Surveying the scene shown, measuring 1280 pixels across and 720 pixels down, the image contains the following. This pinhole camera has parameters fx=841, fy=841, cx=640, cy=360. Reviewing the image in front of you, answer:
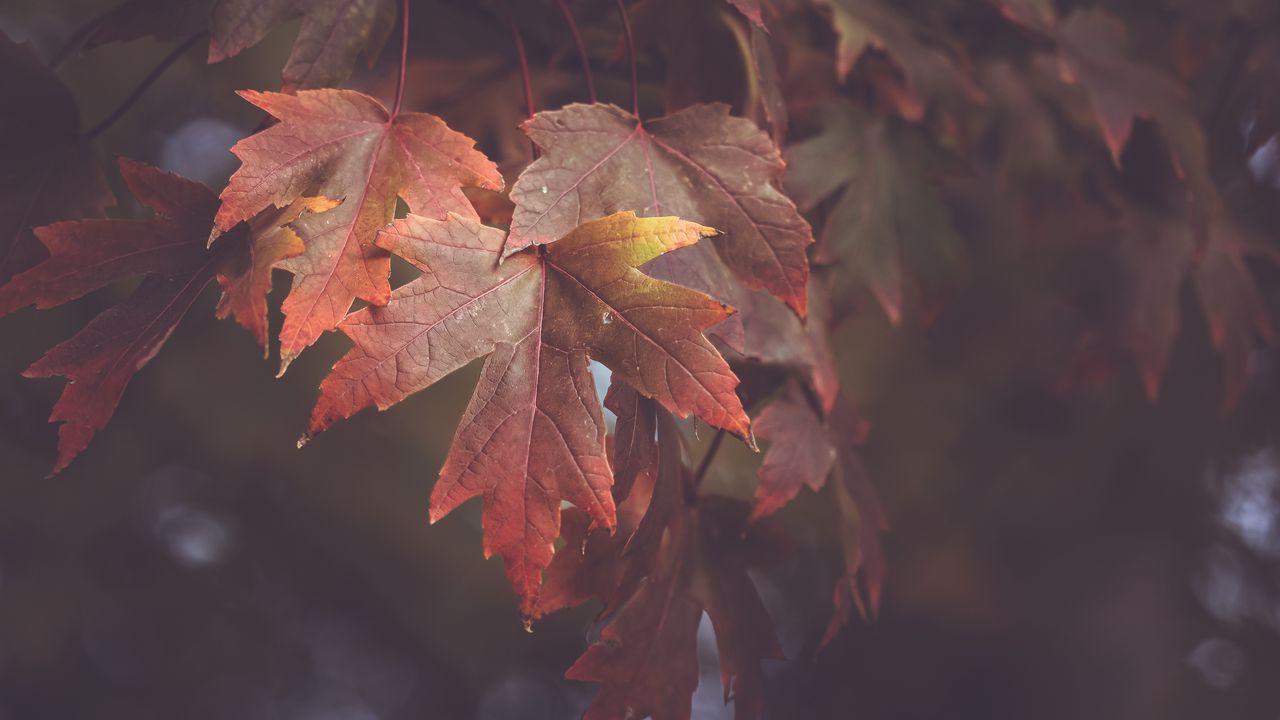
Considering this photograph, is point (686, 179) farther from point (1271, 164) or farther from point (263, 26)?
point (1271, 164)

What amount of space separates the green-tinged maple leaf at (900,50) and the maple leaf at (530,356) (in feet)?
1.49

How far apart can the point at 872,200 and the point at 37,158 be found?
2.73ft

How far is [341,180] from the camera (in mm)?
594

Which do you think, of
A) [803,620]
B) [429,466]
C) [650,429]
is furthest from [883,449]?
[650,429]

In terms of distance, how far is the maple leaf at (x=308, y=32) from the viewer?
65 centimetres

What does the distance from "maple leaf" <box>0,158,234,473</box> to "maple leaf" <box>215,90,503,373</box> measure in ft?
0.22

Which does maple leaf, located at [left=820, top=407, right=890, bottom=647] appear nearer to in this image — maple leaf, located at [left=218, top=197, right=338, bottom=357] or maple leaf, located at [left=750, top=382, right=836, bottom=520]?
maple leaf, located at [left=750, top=382, right=836, bottom=520]

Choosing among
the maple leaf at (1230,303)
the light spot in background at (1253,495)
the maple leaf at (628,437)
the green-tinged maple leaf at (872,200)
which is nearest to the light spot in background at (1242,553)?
the light spot in background at (1253,495)

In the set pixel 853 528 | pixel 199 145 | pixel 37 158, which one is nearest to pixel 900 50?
pixel 853 528

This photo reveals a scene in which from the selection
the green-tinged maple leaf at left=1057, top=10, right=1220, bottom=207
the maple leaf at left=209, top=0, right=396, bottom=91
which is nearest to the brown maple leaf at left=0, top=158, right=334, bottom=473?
the maple leaf at left=209, top=0, right=396, bottom=91

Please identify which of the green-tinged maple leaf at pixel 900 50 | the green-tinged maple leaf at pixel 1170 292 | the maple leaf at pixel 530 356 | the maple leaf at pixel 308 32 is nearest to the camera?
the maple leaf at pixel 530 356

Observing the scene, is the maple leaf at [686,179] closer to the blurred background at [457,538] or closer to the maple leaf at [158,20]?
the maple leaf at [158,20]

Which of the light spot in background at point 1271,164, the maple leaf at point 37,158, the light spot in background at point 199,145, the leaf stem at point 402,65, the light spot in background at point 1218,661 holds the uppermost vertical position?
the leaf stem at point 402,65

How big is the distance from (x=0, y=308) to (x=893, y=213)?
88 cm
